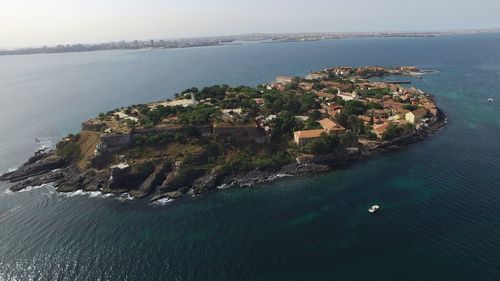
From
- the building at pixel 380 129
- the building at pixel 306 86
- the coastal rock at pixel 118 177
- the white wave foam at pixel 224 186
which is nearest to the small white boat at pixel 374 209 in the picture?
the white wave foam at pixel 224 186

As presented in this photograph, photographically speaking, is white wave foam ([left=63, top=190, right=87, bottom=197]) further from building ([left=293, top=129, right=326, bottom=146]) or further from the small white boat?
the small white boat

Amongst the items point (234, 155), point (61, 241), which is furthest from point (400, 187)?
point (61, 241)

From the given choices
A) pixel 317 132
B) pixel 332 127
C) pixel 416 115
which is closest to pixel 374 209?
pixel 317 132

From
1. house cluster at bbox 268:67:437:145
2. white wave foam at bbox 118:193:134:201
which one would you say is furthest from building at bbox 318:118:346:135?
white wave foam at bbox 118:193:134:201

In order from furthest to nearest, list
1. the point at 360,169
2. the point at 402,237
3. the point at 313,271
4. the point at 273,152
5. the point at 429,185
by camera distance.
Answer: the point at 273,152 → the point at 360,169 → the point at 429,185 → the point at 402,237 → the point at 313,271

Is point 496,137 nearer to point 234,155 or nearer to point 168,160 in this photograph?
point 234,155

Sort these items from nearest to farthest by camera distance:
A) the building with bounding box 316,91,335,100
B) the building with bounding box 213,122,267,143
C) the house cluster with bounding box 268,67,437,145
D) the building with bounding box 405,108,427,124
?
the building with bounding box 213,122,267,143
the house cluster with bounding box 268,67,437,145
the building with bounding box 405,108,427,124
the building with bounding box 316,91,335,100

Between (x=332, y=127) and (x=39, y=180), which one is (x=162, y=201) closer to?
(x=39, y=180)
